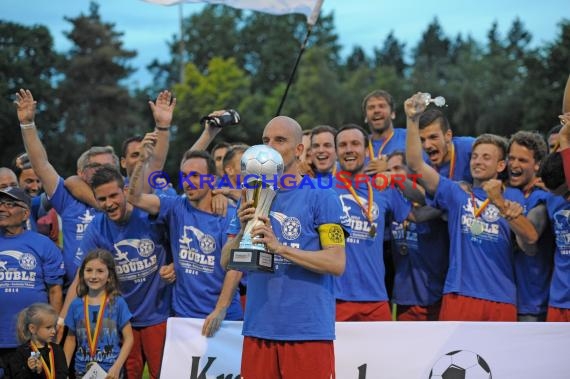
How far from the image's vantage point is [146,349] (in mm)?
7754

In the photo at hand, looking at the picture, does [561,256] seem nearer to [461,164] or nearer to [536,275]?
[536,275]

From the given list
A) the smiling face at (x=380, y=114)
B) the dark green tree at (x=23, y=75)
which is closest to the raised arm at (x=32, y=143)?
the smiling face at (x=380, y=114)

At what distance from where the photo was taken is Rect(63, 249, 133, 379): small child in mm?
7332

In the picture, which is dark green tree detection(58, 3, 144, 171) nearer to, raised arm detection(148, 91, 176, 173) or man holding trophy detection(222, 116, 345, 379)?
raised arm detection(148, 91, 176, 173)

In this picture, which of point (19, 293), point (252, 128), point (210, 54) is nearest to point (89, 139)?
point (252, 128)

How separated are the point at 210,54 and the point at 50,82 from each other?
33.3 metres

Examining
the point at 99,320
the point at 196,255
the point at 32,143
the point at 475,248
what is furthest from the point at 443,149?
the point at 32,143

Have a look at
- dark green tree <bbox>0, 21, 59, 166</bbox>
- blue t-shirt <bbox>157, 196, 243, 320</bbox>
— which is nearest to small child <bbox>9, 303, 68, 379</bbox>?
blue t-shirt <bbox>157, 196, 243, 320</bbox>

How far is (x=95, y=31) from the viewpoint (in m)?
80.2

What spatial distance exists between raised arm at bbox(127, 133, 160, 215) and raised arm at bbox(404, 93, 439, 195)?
230 cm

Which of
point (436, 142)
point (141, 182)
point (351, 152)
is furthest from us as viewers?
point (436, 142)

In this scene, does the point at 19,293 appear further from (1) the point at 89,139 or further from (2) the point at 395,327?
(1) the point at 89,139

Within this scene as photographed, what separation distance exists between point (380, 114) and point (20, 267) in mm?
4545

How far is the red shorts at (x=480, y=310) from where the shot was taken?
7625 mm
